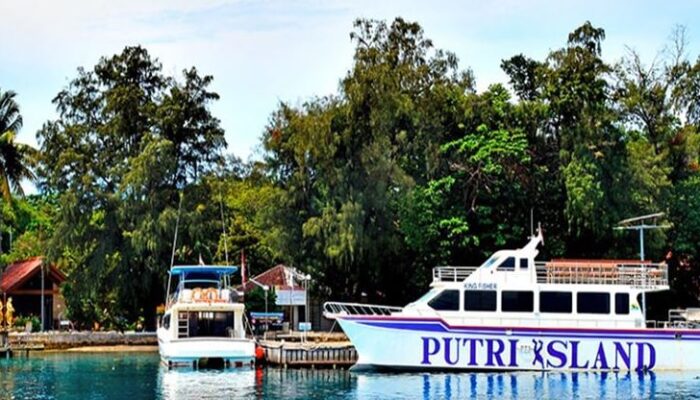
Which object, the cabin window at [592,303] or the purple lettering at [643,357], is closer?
the purple lettering at [643,357]

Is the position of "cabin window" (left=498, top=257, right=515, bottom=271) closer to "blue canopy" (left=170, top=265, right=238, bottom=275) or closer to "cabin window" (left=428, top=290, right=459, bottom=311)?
"cabin window" (left=428, top=290, right=459, bottom=311)

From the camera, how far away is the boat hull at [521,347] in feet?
140

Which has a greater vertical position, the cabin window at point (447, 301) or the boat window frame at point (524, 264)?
the boat window frame at point (524, 264)

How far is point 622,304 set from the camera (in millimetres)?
43250

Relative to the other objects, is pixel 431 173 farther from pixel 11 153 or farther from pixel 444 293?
pixel 11 153

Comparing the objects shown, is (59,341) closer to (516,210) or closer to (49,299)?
(49,299)

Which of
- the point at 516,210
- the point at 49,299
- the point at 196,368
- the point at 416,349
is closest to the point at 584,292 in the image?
the point at 416,349

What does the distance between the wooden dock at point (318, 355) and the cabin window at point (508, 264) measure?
7.03 metres

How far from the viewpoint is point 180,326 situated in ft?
158

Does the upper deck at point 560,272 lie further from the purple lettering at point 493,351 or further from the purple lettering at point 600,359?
Result: the purple lettering at point 600,359

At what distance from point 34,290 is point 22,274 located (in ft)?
3.92

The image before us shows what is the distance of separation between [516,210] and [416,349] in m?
12.5

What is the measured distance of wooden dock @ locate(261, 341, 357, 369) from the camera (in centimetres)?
4650

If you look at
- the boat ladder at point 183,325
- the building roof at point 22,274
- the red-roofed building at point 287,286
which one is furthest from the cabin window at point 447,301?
the building roof at point 22,274
